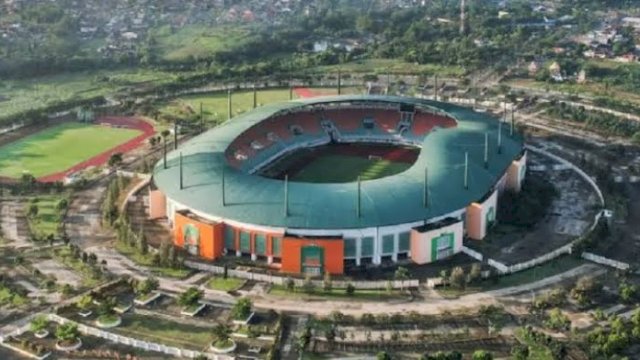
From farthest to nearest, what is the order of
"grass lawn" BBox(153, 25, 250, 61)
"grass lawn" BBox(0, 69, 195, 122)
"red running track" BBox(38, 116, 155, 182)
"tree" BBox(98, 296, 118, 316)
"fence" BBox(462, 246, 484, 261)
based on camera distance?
"grass lawn" BBox(153, 25, 250, 61) < "grass lawn" BBox(0, 69, 195, 122) < "red running track" BBox(38, 116, 155, 182) < "fence" BBox(462, 246, 484, 261) < "tree" BBox(98, 296, 118, 316)

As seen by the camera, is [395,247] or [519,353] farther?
[395,247]

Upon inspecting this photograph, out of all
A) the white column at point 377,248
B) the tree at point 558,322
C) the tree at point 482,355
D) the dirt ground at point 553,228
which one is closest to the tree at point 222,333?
the tree at point 482,355

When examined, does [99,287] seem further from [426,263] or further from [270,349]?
[426,263]

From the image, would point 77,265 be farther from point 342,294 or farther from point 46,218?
point 342,294

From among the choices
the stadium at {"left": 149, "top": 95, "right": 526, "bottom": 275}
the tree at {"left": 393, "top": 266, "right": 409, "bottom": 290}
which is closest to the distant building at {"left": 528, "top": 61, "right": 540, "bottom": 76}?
the stadium at {"left": 149, "top": 95, "right": 526, "bottom": 275}

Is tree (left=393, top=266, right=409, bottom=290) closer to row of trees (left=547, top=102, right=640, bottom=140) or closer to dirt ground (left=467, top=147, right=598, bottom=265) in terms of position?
dirt ground (left=467, top=147, right=598, bottom=265)

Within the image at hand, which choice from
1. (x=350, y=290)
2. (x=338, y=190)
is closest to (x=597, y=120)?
(x=338, y=190)
